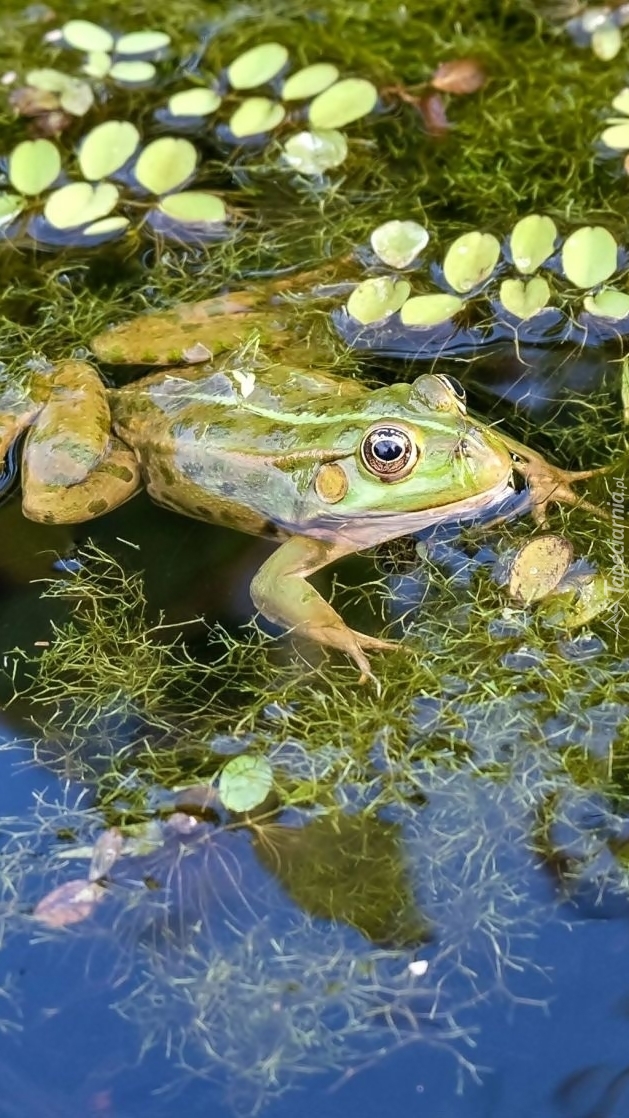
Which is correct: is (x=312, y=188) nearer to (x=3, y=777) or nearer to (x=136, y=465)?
(x=136, y=465)

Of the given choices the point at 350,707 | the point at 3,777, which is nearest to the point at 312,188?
the point at 350,707

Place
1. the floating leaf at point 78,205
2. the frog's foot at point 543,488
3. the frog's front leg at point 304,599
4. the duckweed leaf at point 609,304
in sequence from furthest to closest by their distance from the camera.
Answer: the floating leaf at point 78,205, the duckweed leaf at point 609,304, the frog's foot at point 543,488, the frog's front leg at point 304,599

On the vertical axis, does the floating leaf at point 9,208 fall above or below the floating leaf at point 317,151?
above

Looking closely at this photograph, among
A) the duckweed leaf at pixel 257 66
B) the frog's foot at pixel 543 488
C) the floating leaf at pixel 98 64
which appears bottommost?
→ the frog's foot at pixel 543 488

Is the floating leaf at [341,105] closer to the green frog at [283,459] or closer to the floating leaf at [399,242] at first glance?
the floating leaf at [399,242]

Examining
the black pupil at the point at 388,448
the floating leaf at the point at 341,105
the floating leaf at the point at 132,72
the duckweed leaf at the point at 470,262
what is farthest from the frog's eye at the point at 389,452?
the floating leaf at the point at 132,72
